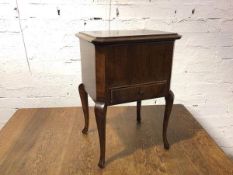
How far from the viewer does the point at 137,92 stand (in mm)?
796

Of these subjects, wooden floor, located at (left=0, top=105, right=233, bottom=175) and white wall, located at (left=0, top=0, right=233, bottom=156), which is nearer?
wooden floor, located at (left=0, top=105, right=233, bottom=175)

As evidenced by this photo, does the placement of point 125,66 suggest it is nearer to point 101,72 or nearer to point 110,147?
point 101,72

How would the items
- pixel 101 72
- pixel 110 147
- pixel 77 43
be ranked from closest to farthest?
1. pixel 101 72
2. pixel 110 147
3. pixel 77 43

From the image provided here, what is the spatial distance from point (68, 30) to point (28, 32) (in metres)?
0.20

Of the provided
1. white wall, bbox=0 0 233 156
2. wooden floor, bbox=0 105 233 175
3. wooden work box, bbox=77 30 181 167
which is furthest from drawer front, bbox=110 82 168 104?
white wall, bbox=0 0 233 156

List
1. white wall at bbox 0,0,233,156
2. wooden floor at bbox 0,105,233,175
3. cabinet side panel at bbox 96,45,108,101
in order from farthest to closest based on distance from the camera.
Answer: white wall at bbox 0,0,233,156, wooden floor at bbox 0,105,233,175, cabinet side panel at bbox 96,45,108,101

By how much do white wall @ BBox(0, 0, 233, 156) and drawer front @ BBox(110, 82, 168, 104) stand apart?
1.63 ft

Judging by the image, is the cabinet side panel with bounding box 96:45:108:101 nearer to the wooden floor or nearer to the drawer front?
the drawer front

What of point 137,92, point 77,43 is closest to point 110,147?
point 137,92

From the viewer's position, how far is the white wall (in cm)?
115

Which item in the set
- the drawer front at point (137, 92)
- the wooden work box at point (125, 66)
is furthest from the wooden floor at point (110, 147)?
the drawer front at point (137, 92)

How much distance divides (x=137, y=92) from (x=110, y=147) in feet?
0.97

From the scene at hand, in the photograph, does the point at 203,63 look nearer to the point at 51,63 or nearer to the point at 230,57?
the point at 230,57

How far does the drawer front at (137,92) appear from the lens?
0.77m
